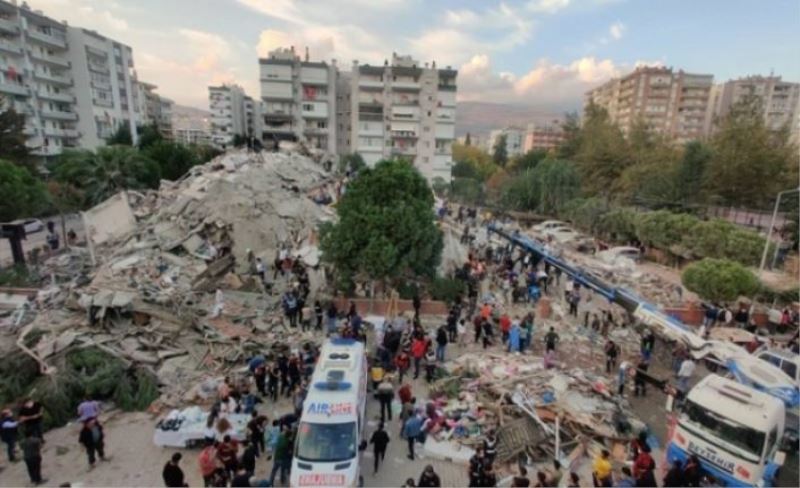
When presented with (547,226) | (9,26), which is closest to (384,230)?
(547,226)

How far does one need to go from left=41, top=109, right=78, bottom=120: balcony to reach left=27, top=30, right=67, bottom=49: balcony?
734cm

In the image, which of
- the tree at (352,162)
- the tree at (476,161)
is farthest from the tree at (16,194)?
the tree at (476,161)

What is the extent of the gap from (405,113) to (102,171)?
3706cm

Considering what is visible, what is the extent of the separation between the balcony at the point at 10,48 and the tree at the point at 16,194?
3113cm

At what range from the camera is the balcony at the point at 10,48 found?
43.2 meters

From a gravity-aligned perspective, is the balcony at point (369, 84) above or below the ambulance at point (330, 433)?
above

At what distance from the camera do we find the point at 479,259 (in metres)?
23.2

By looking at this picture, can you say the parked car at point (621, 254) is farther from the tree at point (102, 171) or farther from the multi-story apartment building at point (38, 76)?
the multi-story apartment building at point (38, 76)

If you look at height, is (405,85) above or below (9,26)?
below

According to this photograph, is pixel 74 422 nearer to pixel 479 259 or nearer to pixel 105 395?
pixel 105 395

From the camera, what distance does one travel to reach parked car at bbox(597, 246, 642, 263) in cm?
2769

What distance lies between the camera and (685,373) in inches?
499

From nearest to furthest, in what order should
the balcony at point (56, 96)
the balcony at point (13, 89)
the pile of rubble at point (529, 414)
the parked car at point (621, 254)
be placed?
the pile of rubble at point (529, 414) < the parked car at point (621, 254) < the balcony at point (13, 89) < the balcony at point (56, 96)

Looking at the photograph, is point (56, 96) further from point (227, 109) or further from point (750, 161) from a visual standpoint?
point (750, 161)
